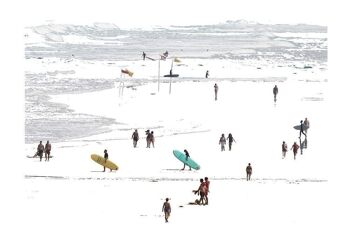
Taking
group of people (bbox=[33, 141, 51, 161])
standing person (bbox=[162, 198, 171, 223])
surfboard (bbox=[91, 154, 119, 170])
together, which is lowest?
standing person (bbox=[162, 198, 171, 223])

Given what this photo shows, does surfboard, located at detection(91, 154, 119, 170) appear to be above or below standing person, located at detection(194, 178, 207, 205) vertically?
above

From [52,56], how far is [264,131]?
165 ft

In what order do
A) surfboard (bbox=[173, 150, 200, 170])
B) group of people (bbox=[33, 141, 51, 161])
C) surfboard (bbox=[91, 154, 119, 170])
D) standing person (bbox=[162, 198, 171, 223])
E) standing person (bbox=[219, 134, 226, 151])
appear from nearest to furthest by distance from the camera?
standing person (bbox=[162, 198, 171, 223]) → surfboard (bbox=[173, 150, 200, 170]) → surfboard (bbox=[91, 154, 119, 170]) → group of people (bbox=[33, 141, 51, 161]) → standing person (bbox=[219, 134, 226, 151])

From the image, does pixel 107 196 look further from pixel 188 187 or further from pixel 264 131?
pixel 264 131

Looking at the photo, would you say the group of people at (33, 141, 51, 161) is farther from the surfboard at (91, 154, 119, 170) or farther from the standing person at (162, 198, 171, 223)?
the standing person at (162, 198, 171, 223)

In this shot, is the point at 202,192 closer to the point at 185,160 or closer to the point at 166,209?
the point at 166,209

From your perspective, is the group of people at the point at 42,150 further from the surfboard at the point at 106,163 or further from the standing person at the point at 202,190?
the standing person at the point at 202,190

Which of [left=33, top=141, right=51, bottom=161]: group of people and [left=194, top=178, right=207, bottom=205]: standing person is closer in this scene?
[left=194, top=178, right=207, bottom=205]: standing person

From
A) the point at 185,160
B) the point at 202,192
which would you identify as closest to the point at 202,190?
the point at 202,192

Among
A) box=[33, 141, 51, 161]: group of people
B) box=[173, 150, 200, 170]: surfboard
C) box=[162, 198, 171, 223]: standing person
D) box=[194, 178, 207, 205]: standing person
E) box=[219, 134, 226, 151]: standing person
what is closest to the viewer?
box=[162, 198, 171, 223]: standing person

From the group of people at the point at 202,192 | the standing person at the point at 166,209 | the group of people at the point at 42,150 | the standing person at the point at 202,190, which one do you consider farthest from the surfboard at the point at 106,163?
the standing person at the point at 166,209

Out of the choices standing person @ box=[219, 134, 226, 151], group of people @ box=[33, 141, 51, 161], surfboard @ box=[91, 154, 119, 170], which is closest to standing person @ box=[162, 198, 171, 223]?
surfboard @ box=[91, 154, 119, 170]

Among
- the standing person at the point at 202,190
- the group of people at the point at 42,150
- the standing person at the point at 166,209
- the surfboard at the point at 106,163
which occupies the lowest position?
the standing person at the point at 166,209

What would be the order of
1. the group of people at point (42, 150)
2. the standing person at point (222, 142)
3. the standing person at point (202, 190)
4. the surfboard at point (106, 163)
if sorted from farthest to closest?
the standing person at point (222, 142) < the group of people at point (42, 150) < the surfboard at point (106, 163) < the standing person at point (202, 190)
